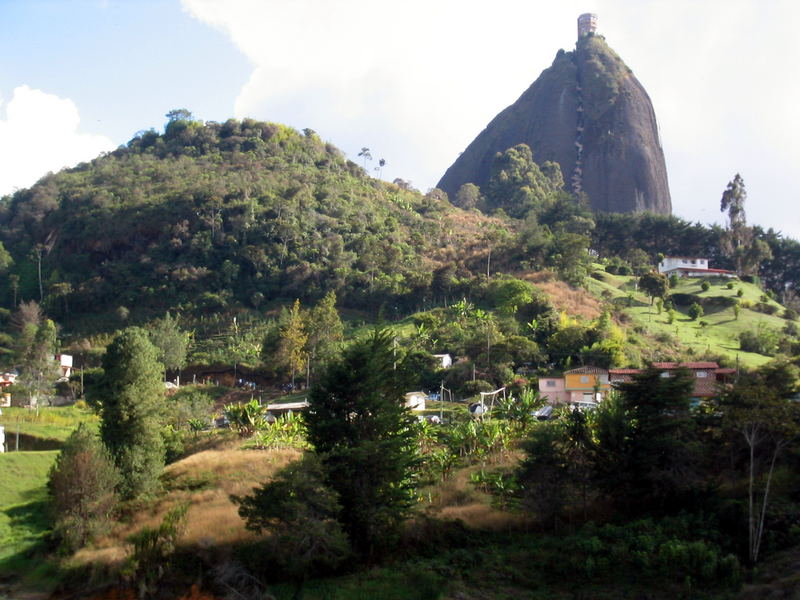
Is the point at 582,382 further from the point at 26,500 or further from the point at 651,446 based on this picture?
the point at 26,500

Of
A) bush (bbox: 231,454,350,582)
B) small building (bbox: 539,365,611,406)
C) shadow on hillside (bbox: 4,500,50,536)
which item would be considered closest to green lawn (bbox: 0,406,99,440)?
shadow on hillside (bbox: 4,500,50,536)

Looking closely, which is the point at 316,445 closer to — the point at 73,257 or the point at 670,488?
the point at 670,488

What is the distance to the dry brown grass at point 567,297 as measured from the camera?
2130 inches

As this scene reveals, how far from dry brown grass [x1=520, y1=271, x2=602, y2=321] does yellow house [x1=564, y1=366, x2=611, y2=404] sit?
1339 cm

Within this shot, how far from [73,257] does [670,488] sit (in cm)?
6854

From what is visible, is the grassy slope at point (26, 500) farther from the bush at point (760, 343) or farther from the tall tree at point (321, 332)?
the bush at point (760, 343)

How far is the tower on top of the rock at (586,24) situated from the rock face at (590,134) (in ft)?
7.02

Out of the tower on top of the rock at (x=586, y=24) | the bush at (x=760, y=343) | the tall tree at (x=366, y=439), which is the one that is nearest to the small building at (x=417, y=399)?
the tall tree at (x=366, y=439)

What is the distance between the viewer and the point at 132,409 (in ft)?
85.4

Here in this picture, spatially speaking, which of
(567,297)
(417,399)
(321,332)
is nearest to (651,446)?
(417,399)

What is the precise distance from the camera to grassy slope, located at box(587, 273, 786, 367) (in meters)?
48.5

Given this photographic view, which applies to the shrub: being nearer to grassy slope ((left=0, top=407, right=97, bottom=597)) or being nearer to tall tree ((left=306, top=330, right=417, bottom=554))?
grassy slope ((left=0, top=407, right=97, bottom=597))

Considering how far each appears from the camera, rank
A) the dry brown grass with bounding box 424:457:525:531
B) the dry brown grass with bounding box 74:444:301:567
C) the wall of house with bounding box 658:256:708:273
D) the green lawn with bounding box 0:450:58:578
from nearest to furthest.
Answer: the dry brown grass with bounding box 74:444:301:567 < the dry brown grass with bounding box 424:457:525:531 < the green lawn with bounding box 0:450:58:578 < the wall of house with bounding box 658:256:708:273

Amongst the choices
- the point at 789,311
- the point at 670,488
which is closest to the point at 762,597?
the point at 670,488
